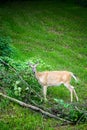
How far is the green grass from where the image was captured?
2015cm

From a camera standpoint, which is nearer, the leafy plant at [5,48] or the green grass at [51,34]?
the leafy plant at [5,48]

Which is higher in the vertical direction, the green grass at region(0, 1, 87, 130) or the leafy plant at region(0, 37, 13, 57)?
the leafy plant at region(0, 37, 13, 57)

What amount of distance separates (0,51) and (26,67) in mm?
3456

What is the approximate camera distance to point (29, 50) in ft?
74.6

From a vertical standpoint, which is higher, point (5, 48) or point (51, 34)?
point (5, 48)

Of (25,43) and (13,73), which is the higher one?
(13,73)

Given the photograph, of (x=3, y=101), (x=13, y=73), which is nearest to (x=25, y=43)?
(x=13, y=73)

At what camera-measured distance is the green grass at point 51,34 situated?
2015 centimetres

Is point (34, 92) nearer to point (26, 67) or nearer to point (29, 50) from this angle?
point (26, 67)

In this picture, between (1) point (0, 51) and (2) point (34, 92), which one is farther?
(1) point (0, 51)

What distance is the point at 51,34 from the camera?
27.2 m

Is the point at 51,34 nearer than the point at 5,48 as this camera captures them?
No

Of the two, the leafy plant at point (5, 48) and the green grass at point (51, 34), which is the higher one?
the leafy plant at point (5, 48)

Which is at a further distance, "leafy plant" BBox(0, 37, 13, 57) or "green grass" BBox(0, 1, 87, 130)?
"green grass" BBox(0, 1, 87, 130)
